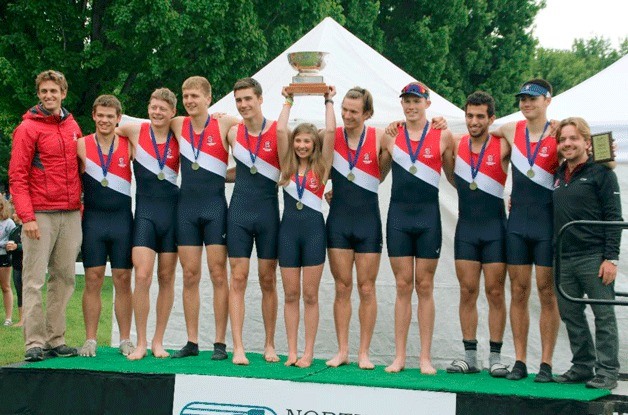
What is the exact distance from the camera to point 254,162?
7.17 m

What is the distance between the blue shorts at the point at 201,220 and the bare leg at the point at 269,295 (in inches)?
13.5

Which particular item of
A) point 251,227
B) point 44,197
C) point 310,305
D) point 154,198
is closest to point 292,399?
point 310,305

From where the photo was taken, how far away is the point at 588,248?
20.8ft

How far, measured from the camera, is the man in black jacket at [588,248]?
20.5 feet

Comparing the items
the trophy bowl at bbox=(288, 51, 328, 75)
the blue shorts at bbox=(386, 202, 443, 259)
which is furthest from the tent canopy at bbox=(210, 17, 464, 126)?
the blue shorts at bbox=(386, 202, 443, 259)

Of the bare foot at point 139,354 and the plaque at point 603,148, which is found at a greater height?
the plaque at point 603,148

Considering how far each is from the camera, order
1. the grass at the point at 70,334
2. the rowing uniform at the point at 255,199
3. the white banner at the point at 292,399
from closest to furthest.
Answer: the white banner at the point at 292,399 → the rowing uniform at the point at 255,199 → the grass at the point at 70,334

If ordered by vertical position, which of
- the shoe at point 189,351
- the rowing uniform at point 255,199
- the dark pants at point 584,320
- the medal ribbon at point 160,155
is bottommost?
the shoe at point 189,351

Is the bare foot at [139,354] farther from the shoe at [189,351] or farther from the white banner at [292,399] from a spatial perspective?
the white banner at [292,399]

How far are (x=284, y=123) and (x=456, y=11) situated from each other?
22.9 metres

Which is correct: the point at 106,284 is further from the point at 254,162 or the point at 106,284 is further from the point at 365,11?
the point at 254,162

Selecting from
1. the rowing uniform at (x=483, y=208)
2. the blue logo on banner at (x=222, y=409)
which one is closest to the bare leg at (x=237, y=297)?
the blue logo on banner at (x=222, y=409)

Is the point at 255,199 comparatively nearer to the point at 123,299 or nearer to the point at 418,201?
the point at 418,201

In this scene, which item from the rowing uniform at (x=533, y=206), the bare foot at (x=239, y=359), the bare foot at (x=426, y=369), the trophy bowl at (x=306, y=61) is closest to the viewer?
the rowing uniform at (x=533, y=206)
